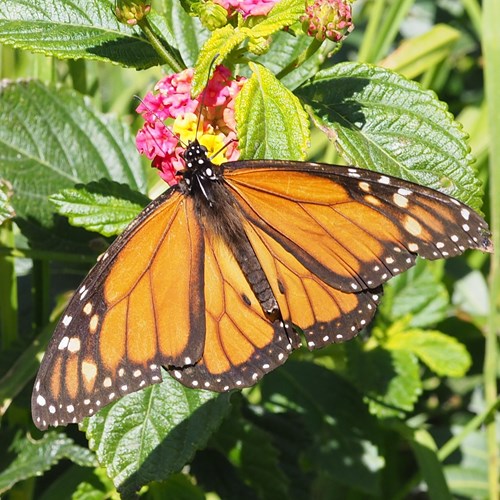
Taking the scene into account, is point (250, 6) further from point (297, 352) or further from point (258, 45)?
point (297, 352)

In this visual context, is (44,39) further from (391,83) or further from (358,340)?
(358,340)

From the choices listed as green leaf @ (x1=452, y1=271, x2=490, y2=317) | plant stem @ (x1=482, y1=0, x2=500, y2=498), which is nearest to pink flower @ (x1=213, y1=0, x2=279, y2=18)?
plant stem @ (x1=482, y1=0, x2=500, y2=498)

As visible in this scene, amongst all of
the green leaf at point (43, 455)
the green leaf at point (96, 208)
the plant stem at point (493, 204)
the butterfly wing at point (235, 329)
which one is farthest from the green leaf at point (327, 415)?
the green leaf at point (96, 208)

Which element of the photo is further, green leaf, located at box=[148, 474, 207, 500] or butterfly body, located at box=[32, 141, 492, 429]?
green leaf, located at box=[148, 474, 207, 500]

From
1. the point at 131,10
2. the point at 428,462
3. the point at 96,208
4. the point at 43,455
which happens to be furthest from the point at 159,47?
the point at 428,462

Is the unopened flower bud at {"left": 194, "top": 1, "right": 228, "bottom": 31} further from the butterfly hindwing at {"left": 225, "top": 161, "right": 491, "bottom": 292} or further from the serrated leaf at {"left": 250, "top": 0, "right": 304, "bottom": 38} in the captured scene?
the butterfly hindwing at {"left": 225, "top": 161, "right": 491, "bottom": 292}
